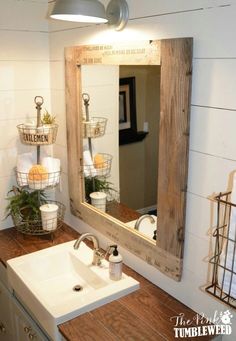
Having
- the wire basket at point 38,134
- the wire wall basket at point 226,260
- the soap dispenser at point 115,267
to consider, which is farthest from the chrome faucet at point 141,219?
the wire basket at point 38,134

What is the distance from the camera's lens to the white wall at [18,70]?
6.07 feet

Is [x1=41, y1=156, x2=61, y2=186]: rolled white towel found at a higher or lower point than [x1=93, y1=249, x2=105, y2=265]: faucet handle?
higher

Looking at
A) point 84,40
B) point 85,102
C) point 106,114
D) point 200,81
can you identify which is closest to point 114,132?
point 106,114

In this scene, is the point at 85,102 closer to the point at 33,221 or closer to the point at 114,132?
the point at 114,132

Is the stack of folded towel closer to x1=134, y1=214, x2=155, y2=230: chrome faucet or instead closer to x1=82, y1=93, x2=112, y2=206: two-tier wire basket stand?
x1=82, y1=93, x2=112, y2=206: two-tier wire basket stand

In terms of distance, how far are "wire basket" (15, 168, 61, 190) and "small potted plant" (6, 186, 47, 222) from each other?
0.22 feet

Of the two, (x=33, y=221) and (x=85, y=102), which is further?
(x=33, y=221)

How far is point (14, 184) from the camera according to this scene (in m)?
2.04

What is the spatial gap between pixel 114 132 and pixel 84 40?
1.46 feet

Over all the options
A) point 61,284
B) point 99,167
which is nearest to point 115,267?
point 61,284

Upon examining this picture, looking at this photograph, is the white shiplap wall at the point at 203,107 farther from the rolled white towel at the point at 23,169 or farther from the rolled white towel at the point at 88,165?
the rolled white towel at the point at 23,169

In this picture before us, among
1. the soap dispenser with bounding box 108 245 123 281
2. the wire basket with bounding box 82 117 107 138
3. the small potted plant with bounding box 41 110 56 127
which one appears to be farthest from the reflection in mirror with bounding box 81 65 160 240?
the small potted plant with bounding box 41 110 56 127

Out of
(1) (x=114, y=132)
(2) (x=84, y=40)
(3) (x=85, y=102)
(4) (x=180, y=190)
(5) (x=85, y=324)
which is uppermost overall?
(2) (x=84, y=40)

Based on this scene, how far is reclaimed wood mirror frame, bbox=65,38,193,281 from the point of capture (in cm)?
121
